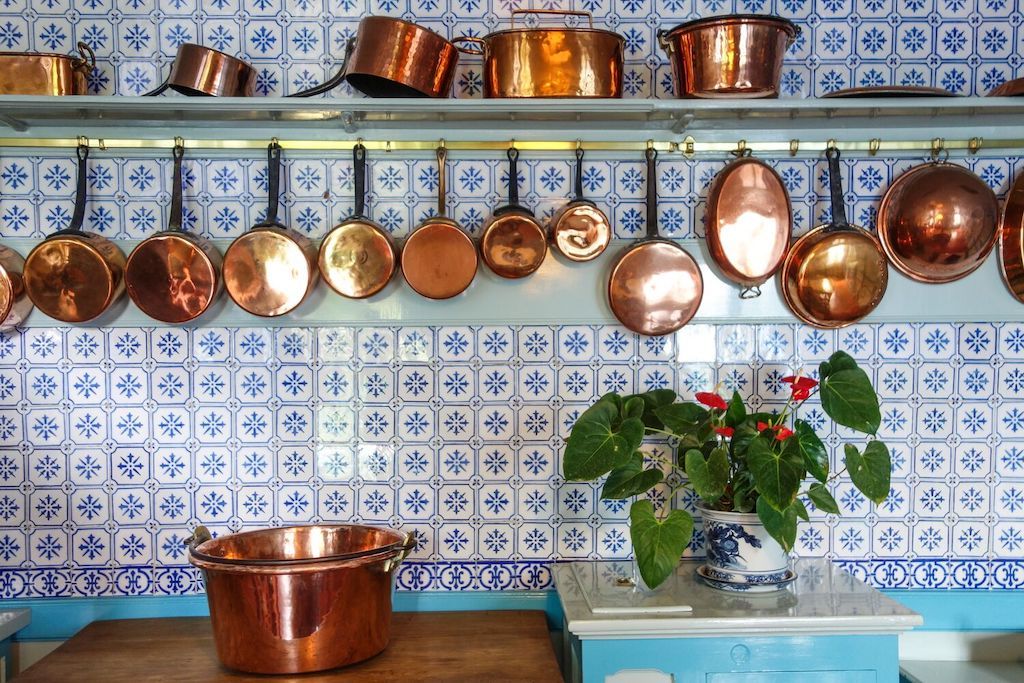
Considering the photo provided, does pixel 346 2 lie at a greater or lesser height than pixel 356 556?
greater

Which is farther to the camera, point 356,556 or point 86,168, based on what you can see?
point 86,168

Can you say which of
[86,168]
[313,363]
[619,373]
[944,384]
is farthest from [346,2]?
[944,384]

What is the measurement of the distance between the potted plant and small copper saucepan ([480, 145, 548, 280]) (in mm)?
338

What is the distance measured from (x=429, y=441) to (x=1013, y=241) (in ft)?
4.30

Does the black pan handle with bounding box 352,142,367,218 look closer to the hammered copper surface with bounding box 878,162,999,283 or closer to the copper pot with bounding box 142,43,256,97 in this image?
the copper pot with bounding box 142,43,256,97

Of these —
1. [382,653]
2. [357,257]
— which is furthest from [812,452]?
[357,257]

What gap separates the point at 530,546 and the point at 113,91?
1.31m

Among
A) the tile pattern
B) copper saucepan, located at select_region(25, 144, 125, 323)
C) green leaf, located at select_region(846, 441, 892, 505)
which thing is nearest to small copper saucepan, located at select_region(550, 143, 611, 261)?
the tile pattern

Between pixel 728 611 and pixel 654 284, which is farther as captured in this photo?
pixel 654 284

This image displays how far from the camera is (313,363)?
1.91 meters

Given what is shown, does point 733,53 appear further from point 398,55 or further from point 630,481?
point 630,481

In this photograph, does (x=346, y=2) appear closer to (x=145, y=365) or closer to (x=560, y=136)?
(x=560, y=136)

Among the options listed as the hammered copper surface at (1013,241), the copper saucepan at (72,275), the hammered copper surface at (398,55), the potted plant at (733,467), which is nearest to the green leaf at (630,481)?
the potted plant at (733,467)

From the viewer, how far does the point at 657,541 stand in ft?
5.06
